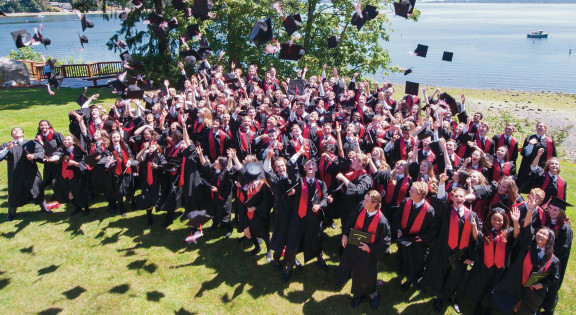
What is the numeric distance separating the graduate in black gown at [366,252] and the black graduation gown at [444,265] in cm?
67

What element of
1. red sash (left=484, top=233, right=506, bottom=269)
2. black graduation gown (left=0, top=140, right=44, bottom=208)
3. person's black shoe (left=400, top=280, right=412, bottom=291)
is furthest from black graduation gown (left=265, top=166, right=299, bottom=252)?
black graduation gown (left=0, top=140, right=44, bottom=208)

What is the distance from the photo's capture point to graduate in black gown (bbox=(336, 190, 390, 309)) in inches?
187

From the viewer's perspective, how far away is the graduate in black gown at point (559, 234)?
4.55m

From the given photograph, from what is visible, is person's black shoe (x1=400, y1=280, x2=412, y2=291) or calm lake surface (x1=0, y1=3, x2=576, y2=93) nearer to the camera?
person's black shoe (x1=400, y1=280, x2=412, y2=291)

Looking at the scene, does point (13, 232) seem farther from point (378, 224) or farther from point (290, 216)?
point (378, 224)

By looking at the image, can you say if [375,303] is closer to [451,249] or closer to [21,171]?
[451,249]

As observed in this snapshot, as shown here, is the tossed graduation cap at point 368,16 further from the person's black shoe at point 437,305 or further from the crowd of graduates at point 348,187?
the person's black shoe at point 437,305

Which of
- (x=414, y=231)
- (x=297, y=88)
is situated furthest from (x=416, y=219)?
(x=297, y=88)

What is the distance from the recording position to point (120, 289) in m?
5.50

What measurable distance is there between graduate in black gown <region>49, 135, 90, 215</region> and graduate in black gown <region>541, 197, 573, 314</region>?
6.97 meters

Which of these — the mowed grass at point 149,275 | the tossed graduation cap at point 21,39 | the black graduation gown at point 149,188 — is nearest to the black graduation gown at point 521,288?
the mowed grass at point 149,275

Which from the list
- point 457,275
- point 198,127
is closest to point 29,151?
point 198,127

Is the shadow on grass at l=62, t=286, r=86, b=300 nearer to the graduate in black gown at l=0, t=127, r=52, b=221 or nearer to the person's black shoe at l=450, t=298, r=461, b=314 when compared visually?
the graduate in black gown at l=0, t=127, r=52, b=221

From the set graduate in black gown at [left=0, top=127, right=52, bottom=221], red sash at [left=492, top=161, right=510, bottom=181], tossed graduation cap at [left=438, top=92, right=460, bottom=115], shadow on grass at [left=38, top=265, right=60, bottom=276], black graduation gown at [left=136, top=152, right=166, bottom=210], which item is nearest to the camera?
shadow on grass at [left=38, top=265, right=60, bottom=276]
